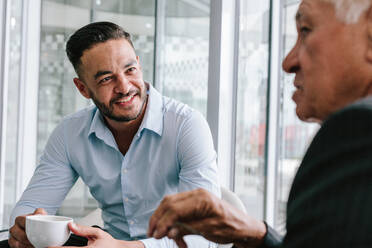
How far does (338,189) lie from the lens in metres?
0.41

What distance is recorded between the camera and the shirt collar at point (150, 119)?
153 cm

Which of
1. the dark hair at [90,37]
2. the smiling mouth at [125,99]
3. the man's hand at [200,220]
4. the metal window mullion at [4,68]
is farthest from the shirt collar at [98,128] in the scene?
the metal window mullion at [4,68]

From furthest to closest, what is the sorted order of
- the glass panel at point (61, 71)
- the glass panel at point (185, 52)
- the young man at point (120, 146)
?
the glass panel at point (61, 71)
the glass panel at point (185, 52)
the young man at point (120, 146)

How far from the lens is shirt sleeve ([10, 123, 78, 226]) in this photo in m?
1.52

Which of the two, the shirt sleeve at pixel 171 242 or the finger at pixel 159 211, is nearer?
the finger at pixel 159 211

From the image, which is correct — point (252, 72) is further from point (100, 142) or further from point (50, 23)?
point (50, 23)

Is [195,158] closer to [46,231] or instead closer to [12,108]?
[46,231]

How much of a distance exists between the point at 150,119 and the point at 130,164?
0.62 feet

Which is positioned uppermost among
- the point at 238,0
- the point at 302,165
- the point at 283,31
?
the point at 238,0

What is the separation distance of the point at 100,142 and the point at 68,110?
1.63 meters

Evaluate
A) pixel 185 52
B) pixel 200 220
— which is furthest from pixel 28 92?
pixel 200 220

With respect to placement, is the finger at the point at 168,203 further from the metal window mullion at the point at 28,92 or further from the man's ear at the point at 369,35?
the metal window mullion at the point at 28,92

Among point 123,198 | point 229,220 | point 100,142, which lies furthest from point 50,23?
point 229,220

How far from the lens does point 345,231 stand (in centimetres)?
40
